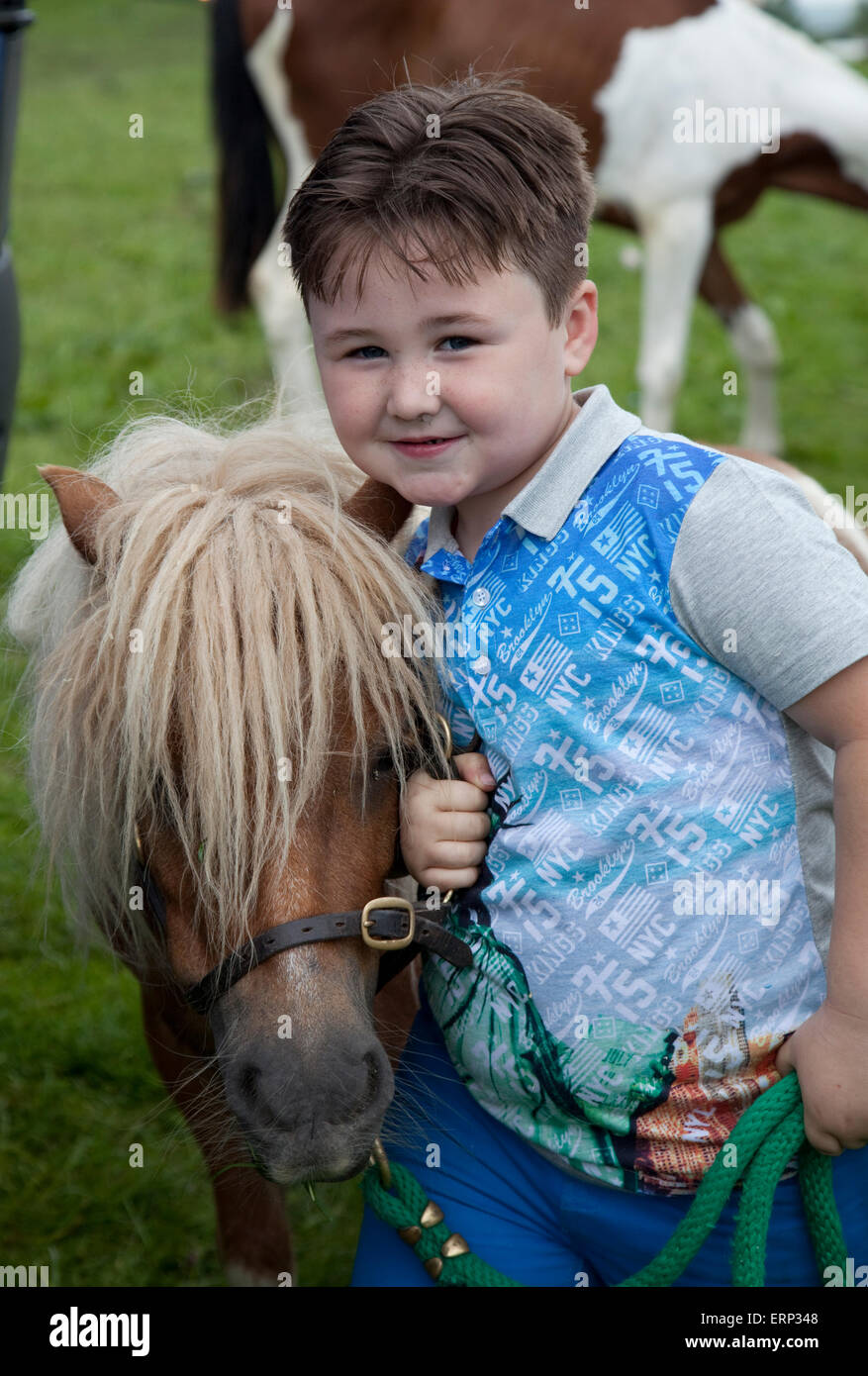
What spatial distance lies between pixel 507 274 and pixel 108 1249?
1.78 m

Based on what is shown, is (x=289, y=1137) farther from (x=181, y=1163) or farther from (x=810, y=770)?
A: (x=181, y=1163)

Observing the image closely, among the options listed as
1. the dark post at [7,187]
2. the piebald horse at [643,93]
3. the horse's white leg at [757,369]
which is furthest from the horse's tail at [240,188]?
the dark post at [7,187]

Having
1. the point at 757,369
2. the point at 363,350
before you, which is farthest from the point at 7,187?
the point at 757,369

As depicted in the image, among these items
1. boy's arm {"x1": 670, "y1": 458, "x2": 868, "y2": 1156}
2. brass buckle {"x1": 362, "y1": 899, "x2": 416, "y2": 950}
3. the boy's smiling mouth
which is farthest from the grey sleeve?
brass buckle {"x1": 362, "y1": 899, "x2": 416, "y2": 950}

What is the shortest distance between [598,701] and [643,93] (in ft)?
12.0

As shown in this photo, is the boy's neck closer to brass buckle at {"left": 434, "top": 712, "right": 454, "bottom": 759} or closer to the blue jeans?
brass buckle at {"left": 434, "top": 712, "right": 454, "bottom": 759}

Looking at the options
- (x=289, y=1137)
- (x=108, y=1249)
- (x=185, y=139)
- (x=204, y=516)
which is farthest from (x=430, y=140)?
(x=185, y=139)

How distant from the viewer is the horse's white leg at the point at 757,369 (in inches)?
198

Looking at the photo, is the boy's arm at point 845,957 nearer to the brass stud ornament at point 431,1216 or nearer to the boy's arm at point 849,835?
the boy's arm at point 849,835

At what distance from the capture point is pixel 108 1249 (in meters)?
2.24

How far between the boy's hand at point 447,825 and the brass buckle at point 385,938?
66 millimetres

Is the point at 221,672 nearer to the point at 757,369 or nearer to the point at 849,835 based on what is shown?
the point at 849,835

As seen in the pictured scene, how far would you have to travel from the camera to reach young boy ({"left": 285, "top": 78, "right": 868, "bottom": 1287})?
1213 mm

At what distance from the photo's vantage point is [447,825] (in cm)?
130
